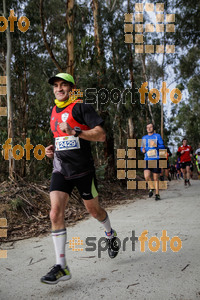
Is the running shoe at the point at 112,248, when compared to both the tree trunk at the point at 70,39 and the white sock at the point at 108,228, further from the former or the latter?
the tree trunk at the point at 70,39

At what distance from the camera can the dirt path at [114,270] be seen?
8.73ft

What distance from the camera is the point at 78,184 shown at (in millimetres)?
3246

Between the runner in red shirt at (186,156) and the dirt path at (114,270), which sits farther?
the runner in red shirt at (186,156)

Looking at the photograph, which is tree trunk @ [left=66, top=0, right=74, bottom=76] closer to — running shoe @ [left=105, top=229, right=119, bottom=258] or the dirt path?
the dirt path

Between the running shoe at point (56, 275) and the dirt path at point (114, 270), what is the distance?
10 centimetres

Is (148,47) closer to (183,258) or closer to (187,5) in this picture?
(187,5)

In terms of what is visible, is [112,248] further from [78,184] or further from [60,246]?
[78,184]

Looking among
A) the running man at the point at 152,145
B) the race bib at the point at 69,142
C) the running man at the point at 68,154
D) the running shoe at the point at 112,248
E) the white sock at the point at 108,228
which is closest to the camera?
the running man at the point at 68,154

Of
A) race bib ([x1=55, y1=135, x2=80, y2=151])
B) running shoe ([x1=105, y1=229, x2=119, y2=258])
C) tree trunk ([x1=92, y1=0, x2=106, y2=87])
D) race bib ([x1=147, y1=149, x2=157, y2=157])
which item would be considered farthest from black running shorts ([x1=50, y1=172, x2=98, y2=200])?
tree trunk ([x1=92, y1=0, x2=106, y2=87])

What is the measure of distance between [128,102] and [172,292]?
891cm

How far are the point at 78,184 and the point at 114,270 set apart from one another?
38.0 inches

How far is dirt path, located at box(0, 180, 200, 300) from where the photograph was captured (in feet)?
8.73

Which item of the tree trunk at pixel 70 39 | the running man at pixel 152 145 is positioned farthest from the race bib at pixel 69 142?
the tree trunk at pixel 70 39

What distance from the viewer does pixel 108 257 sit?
3.63 m
